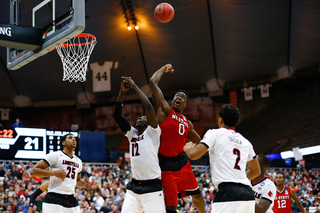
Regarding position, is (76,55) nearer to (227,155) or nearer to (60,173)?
(60,173)

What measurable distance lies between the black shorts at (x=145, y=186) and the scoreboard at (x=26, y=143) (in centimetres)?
1237

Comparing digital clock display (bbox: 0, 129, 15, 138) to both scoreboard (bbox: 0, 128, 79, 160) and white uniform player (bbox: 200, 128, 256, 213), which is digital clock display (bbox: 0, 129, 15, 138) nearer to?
scoreboard (bbox: 0, 128, 79, 160)

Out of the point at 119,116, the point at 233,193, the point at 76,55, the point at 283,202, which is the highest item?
the point at 76,55

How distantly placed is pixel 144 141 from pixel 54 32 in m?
2.60

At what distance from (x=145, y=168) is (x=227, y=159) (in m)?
1.60

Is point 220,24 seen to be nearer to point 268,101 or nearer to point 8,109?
point 268,101

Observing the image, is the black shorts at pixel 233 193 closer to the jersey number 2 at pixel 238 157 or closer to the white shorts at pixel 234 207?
the white shorts at pixel 234 207

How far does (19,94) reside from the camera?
102 ft

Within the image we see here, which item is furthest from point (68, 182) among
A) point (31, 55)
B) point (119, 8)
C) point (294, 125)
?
point (294, 125)

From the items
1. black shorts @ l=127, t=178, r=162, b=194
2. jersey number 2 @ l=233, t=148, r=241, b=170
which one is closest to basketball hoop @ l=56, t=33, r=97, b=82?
black shorts @ l=127, t=178, r=162, b=194

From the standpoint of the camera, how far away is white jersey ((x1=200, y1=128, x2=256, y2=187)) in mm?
4488

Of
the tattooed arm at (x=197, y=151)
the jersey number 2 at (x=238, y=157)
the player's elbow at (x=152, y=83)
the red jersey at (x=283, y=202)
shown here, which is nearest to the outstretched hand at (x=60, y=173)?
the player's elbow at (x=152, y=83)

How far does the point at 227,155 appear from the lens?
4527 mm

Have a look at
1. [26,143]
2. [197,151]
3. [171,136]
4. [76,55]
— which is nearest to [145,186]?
[171,136]
